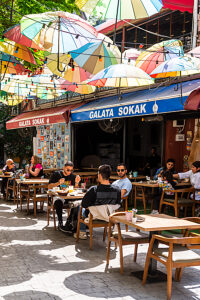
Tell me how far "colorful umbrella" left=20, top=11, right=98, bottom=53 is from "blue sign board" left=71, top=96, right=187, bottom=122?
229 centimetres

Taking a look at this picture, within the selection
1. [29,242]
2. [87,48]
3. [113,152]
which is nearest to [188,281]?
[29,242]

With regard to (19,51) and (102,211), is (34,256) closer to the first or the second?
(102,211)

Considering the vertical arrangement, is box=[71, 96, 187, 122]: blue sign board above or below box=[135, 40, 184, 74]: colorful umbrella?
below

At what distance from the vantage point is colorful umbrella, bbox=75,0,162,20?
6.10 m

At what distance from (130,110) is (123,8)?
3.67 meters

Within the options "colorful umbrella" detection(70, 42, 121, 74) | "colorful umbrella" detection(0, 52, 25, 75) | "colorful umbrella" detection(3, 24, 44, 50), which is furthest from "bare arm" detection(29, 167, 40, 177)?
"colorful umbrella" detection(3, 24, 44, 50)

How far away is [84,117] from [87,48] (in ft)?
14.2

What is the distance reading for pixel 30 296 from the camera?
4.07 metres

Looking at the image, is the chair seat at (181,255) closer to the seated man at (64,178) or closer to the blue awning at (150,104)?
the seated man at (64,178)

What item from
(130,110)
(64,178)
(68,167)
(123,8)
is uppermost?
(123,8)

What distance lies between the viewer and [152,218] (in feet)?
16.4

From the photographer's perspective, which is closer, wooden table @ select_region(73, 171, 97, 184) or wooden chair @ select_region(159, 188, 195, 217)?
wooden chair @ select_region(159, 188, 195, 217)

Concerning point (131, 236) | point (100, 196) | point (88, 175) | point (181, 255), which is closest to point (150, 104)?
point (100, 196)

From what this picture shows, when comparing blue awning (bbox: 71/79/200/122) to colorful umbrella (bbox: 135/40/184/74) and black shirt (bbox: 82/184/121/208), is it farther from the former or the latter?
black shirt (bbox: 82/184/121/208)
